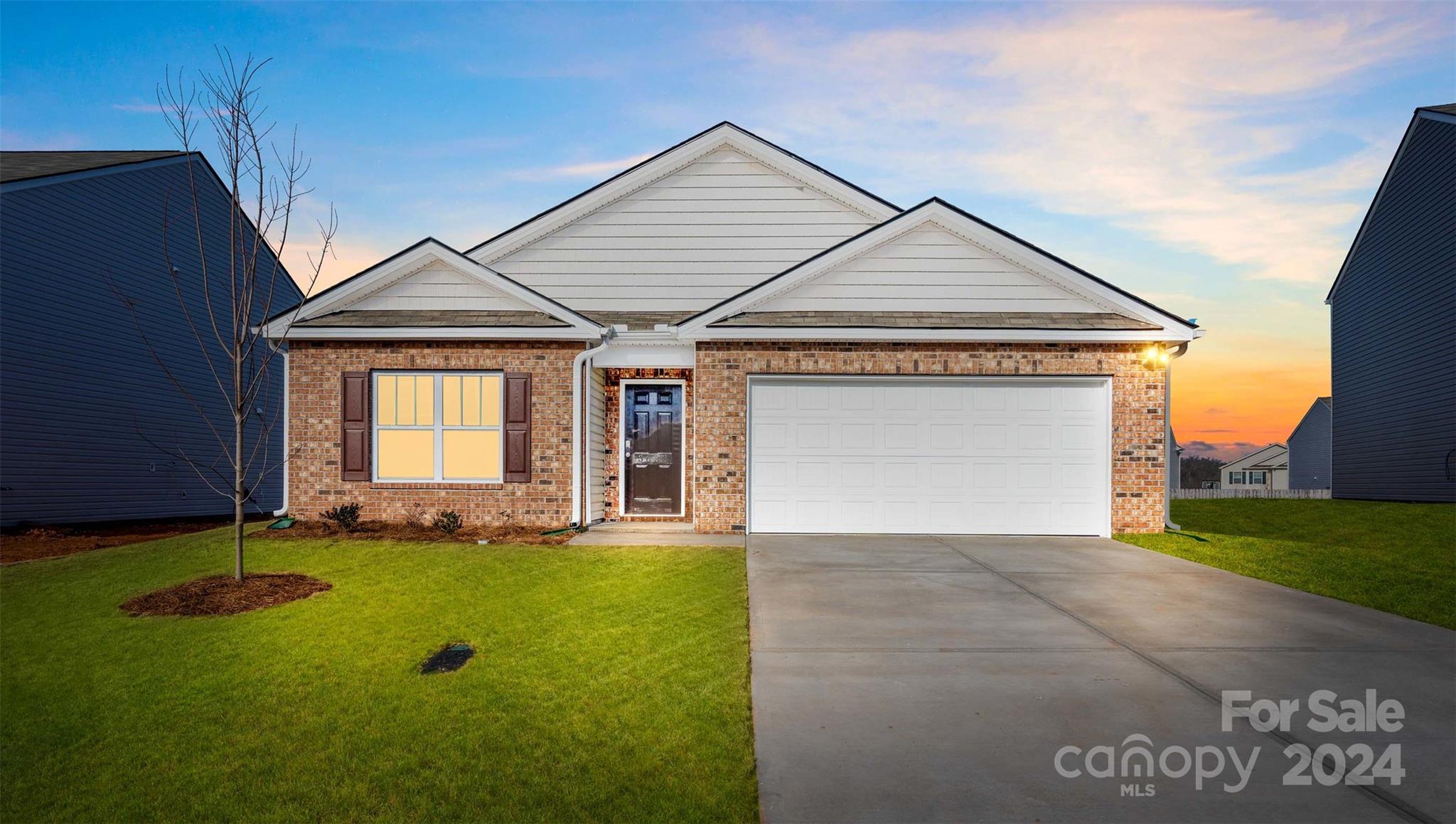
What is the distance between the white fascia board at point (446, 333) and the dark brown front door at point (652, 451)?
2.00 metres

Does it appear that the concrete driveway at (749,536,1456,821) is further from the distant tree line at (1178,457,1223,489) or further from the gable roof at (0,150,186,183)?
the distant tree line at (1178,457,1223,489)

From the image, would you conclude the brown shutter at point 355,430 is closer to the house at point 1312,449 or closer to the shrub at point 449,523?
the shrub at point 449,523

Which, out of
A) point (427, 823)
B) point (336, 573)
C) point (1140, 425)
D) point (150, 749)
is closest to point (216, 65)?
point (336, 573)

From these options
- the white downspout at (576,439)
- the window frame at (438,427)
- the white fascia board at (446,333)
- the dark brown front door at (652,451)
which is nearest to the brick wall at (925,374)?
the dark brown front door at (652,451)

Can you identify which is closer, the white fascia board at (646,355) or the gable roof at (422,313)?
the gable roof at (422,313)

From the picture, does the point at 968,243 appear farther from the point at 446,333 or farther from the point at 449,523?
the point at 449,523

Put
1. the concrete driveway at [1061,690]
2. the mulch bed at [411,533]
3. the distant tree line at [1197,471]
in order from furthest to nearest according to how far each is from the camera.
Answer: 1. the distant tree line at [1197,471]
2. the mulch bed at [411,533]
3. the concrete driveway at [1061,690]

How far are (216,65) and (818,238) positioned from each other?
9716 millimetres

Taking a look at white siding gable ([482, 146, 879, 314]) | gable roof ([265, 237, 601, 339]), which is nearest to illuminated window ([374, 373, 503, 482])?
gable roof ([265, 237, 601, 339])

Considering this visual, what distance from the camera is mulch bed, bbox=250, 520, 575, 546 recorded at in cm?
1086

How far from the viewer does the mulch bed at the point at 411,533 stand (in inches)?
428

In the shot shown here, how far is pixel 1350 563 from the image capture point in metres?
9.94

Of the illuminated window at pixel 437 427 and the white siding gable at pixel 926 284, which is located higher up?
the white siding gable at pixel 926 284

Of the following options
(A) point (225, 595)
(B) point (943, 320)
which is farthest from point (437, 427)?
(B) point (943, 320)
